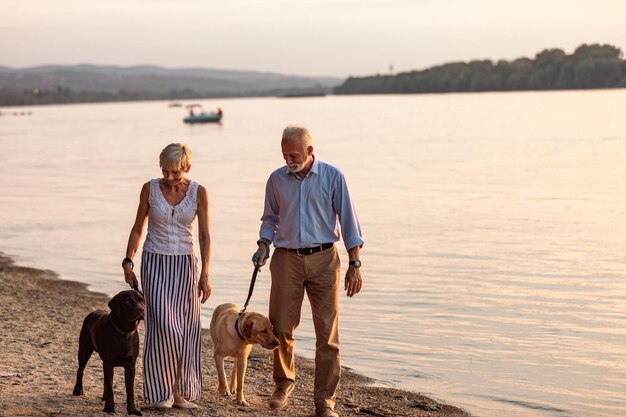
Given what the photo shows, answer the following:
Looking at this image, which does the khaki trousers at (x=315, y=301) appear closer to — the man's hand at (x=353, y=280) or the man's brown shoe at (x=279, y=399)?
the man's hand at (x=353, y=280)

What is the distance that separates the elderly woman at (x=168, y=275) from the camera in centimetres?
728

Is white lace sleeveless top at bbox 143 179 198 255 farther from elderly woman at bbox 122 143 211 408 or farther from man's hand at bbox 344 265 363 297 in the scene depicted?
man's hand at bbox 344 265 363 297

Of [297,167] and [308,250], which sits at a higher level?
[297,167]

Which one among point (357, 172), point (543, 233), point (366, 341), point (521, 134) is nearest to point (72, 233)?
point (543, 233)

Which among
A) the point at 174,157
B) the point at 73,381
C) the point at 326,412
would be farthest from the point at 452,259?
the point at 174,157

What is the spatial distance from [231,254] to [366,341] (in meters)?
7.79

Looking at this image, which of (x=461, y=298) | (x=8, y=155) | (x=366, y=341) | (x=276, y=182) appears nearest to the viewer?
(x=276, y=182)

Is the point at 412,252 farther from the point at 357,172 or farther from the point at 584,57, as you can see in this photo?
the point at 584,57

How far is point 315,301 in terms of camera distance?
748 cm

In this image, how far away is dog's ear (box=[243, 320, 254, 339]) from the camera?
7.48 meters

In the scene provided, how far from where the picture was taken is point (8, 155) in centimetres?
6356

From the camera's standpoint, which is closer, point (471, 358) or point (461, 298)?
point (471, 358)

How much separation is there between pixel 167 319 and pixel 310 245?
108 centimetres

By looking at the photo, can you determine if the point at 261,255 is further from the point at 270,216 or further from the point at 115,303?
the point at 115,303
